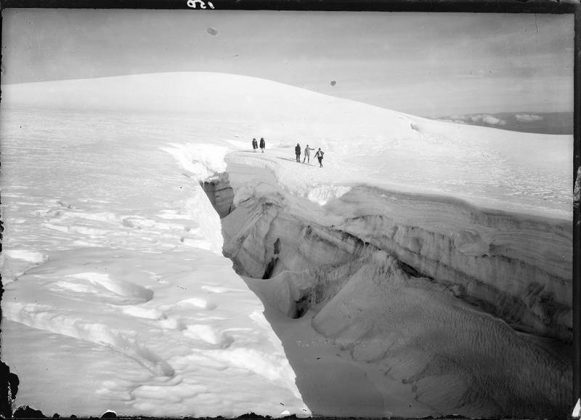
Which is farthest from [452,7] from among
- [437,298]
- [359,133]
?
[359,133]

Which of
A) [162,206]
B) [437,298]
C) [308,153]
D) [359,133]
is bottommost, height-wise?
[437,298]

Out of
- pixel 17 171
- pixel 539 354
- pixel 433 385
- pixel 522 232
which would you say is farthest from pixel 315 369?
pixel 17 171

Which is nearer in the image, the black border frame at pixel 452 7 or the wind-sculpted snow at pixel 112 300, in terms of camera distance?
the wind-sculpted snow at pixel 112 300

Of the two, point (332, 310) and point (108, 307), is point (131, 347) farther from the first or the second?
point (332, 310)

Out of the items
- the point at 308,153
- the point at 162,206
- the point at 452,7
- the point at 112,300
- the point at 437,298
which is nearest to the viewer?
the point at 452,7

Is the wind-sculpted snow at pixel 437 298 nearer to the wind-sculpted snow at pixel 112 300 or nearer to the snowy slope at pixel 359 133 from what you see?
the snowy slope at pixel 359 133

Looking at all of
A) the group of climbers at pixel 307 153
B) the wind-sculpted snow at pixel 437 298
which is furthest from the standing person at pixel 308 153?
the wind-sculpted snow at pixel 437 298

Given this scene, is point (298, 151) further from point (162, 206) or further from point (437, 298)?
point (437, 298)

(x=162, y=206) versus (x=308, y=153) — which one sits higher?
(x=308, y=153)
